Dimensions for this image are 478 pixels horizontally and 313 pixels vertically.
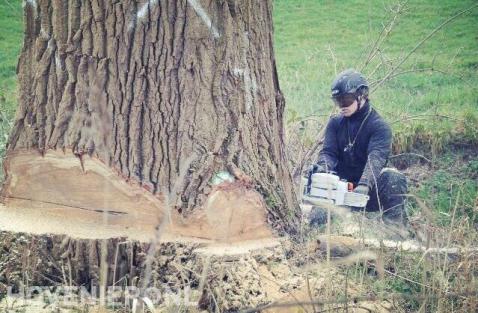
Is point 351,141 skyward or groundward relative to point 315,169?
skyward

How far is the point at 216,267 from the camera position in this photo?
2.68 meters

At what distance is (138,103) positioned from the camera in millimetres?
2879

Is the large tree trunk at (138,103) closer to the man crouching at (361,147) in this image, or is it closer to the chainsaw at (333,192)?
the chainsaw at (333,192)

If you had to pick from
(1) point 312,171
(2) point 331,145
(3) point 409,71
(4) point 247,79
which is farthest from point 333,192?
(4) point 247,79

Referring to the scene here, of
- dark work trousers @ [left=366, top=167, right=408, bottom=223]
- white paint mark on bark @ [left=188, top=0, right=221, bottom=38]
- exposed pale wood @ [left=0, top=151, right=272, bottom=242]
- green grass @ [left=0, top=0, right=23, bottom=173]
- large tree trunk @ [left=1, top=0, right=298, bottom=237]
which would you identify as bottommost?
dark work trousers @ [left=366, top=167, right=408, bottom=223]

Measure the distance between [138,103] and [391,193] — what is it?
3.05 m

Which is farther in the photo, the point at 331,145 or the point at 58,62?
the point at 331,145

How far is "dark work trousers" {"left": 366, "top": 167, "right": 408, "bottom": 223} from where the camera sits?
17.5 ft

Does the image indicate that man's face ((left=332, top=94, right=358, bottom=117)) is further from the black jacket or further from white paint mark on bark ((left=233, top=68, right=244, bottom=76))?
white paint mark on bark ((left=233, top=68, right=244, bottom=76))

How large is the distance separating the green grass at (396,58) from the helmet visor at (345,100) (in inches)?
21.6

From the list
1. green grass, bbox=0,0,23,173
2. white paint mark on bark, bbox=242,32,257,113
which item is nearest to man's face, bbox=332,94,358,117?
white paint mark on bark, bbox=242,32,257,113

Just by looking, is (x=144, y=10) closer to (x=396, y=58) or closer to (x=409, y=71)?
(x=409, y=71)

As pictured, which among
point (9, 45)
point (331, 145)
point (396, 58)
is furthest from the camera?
point (9, 45)

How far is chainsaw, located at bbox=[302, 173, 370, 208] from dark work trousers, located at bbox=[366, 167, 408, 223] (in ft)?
2.24
